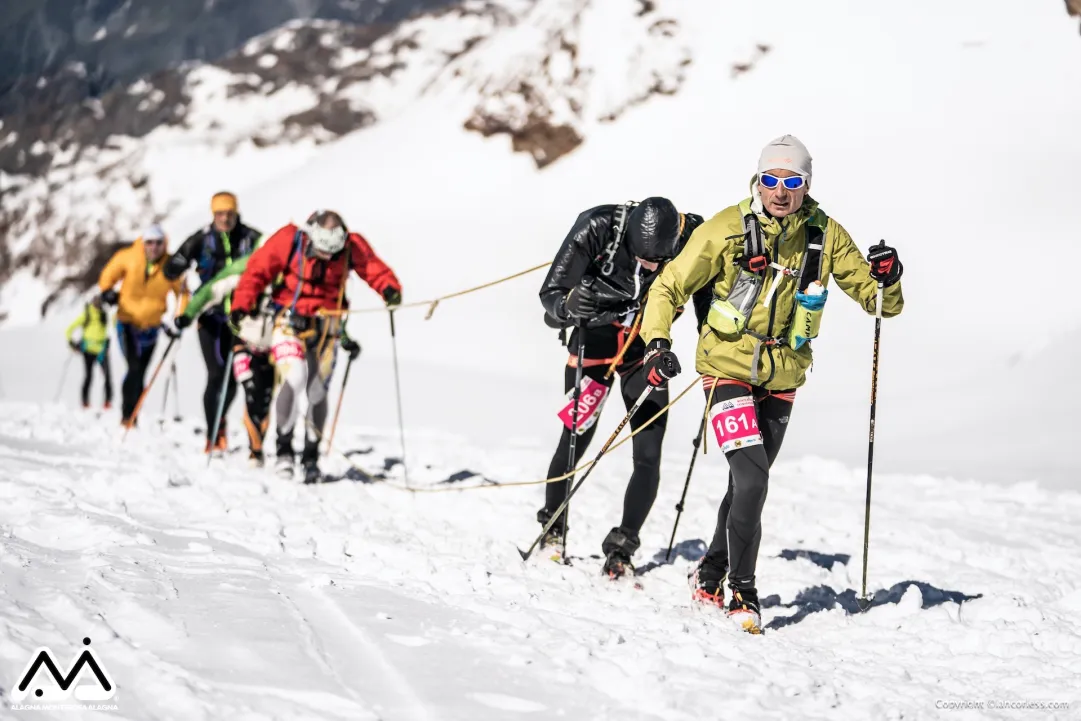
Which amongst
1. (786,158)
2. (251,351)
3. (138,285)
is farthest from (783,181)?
(138,285)

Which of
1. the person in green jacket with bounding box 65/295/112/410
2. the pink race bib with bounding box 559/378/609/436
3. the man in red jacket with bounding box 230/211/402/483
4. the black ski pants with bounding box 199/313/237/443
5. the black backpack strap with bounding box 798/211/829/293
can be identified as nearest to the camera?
the black backpack strap with bounding box 798/211/829/293

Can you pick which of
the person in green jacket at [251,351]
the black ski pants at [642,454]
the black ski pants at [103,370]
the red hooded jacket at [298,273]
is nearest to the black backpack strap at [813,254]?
the black ski pants at [642,454]

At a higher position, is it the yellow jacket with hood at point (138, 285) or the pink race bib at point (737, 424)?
the yellow jacket with hood at point (138, 285)

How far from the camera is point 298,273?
8984 millimetres

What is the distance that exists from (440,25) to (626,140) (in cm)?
2493

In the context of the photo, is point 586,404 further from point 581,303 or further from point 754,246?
point 754,246

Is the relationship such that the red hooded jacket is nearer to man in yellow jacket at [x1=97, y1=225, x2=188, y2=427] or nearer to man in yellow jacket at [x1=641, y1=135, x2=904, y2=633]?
man in yellow jacket at [x1=97, y1=225, x2=188, y2=427]

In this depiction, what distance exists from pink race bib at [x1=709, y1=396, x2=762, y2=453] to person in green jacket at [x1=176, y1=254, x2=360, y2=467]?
4.86 metres

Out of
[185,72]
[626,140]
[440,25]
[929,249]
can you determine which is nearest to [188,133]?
[185,72]

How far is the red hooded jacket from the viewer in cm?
891

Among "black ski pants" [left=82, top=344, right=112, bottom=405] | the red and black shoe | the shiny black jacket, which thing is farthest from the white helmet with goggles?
"black ski pants" [left=82, top=344, right=112, bottom=405]

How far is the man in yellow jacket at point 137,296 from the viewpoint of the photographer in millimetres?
11609

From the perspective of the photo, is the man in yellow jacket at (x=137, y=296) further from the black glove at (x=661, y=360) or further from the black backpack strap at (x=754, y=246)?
the black backpack strap at (x=754, y=246)

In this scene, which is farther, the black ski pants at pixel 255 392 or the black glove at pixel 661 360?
the black ski pants at pixel 255 392
